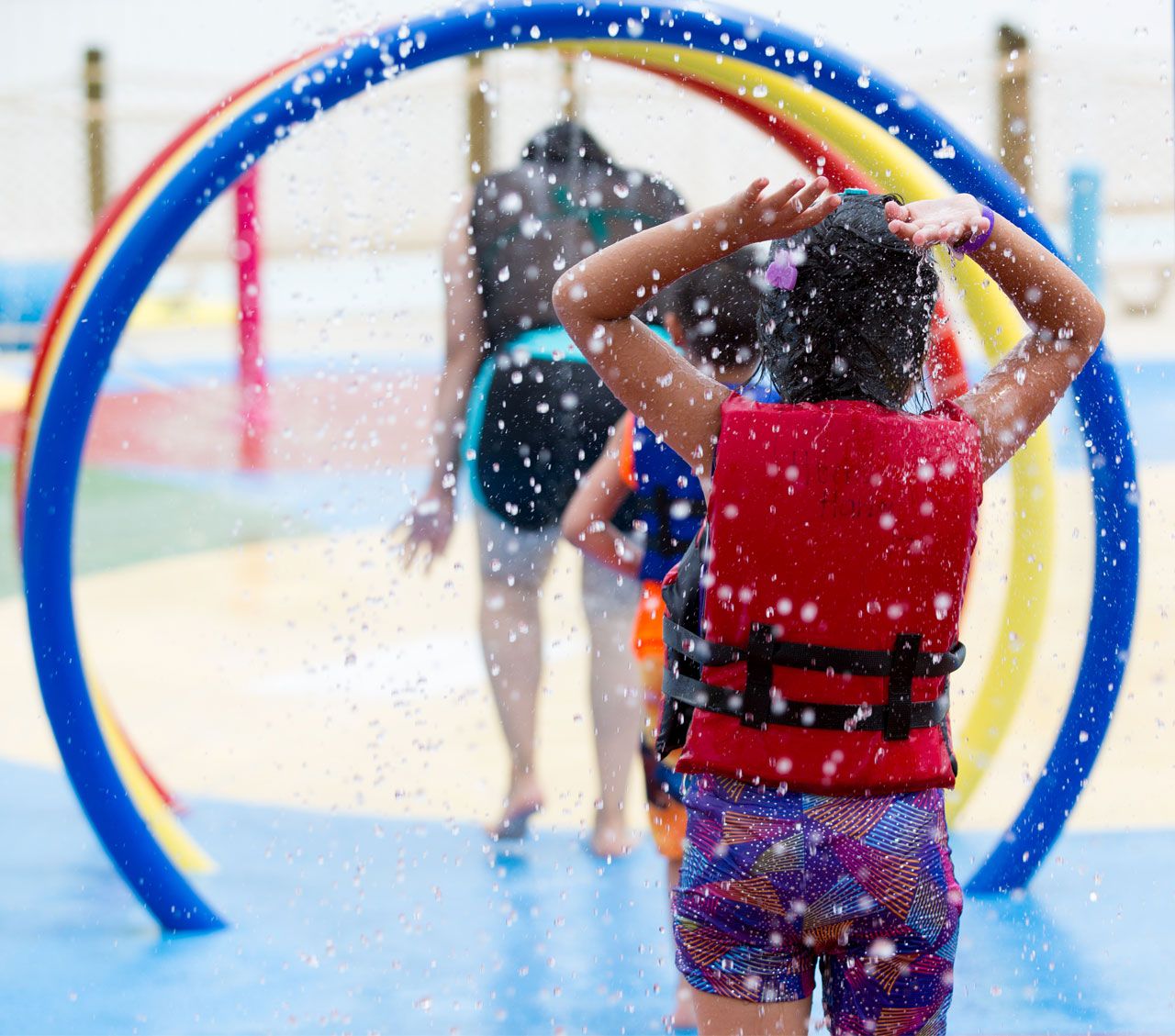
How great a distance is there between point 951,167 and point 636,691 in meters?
1.42

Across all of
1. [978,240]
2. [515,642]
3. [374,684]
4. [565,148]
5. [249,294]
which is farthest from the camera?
Answer: [249,294]

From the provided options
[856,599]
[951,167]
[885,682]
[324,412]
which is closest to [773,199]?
[856,599]

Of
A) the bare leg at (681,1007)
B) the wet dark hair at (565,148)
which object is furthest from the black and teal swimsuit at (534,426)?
the bare leg at (681,1007)

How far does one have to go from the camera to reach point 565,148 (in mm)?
3475

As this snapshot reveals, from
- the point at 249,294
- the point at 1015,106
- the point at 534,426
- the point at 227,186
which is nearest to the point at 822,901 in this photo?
the point at 227,186

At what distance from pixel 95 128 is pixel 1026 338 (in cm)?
1806

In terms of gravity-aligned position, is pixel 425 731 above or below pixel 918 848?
below

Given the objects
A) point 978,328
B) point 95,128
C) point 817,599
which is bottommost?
point 817,599

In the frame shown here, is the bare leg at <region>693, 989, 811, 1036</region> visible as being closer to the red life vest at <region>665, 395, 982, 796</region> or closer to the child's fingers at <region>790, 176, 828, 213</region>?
the red life vest at <region>665, 395, 982, 796</region>

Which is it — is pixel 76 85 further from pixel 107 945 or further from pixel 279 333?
pixel 107 945

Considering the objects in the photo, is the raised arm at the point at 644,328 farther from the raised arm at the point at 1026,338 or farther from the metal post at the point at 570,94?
the metal post at the point at 570,94

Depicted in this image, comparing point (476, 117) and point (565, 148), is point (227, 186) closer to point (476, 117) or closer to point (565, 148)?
point (565, 148)

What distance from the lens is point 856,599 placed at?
1.65 meters

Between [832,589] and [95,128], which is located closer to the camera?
[832,589]
